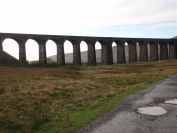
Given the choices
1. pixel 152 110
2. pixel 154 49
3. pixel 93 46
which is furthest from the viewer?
pixel 154 49

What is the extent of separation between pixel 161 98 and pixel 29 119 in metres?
8.60

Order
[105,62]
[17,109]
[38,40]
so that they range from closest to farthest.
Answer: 1. [17,109]
2. [38,40]
3. [105,62]

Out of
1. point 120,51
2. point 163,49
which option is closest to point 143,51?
point 120,51

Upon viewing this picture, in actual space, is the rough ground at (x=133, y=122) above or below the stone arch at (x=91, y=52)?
below

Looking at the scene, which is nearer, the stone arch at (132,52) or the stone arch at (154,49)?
the stone arch at (132,52)

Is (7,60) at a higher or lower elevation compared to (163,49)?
lower

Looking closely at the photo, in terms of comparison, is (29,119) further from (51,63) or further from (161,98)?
(51,63)

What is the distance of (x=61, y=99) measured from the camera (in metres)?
15.1

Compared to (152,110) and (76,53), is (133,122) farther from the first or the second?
(76,53)

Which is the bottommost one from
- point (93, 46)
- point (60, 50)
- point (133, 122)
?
point (133, 122)

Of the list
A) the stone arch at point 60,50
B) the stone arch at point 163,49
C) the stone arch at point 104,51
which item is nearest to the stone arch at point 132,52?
the stone arch at point 104,51

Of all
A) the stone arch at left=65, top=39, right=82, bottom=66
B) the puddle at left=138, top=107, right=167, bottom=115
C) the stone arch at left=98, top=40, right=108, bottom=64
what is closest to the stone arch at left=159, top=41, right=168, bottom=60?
the stone arch at left=98, top=40, right=108, bottom=64

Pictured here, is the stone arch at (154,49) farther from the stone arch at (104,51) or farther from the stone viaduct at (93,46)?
the stone arch at (104,51)

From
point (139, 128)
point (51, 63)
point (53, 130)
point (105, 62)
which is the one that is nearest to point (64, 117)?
point (53, 130)
